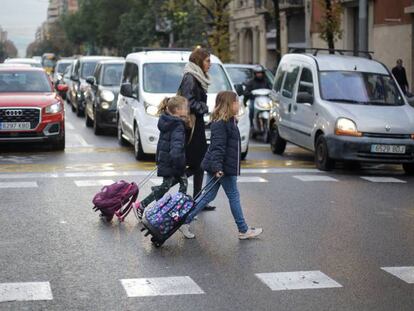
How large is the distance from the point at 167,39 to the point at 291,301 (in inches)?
2460

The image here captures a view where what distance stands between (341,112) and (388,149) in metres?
0.95

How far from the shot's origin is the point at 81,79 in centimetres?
3039

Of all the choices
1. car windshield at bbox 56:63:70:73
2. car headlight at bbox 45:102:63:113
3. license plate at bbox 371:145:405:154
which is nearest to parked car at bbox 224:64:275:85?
car headlight at bbox 45:102:63:113

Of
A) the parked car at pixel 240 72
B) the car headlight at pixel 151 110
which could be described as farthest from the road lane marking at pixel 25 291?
the parked car at pixel 240 72

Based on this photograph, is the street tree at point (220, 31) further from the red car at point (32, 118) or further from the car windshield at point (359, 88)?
the car windshield at point (359, 88)

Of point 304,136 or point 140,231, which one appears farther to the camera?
point 304,136

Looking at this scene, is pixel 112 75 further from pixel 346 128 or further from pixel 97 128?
pixel 346 128

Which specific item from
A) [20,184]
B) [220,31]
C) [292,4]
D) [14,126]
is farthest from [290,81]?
[292,4]

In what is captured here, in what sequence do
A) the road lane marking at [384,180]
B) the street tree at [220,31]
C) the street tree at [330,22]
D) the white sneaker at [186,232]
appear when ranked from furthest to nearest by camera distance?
the street tree at [220,31], the street tree at [330,22], the road lane marking at [384,180], the white sneaker at [186,232]

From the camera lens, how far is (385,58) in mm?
35812

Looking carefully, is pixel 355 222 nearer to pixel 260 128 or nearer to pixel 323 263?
pixel 323 263

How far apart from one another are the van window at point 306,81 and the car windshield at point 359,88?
23 cm

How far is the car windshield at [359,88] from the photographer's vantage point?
15.9 meters

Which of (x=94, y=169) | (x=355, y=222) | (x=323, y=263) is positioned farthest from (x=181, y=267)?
(x=94, y=169)
